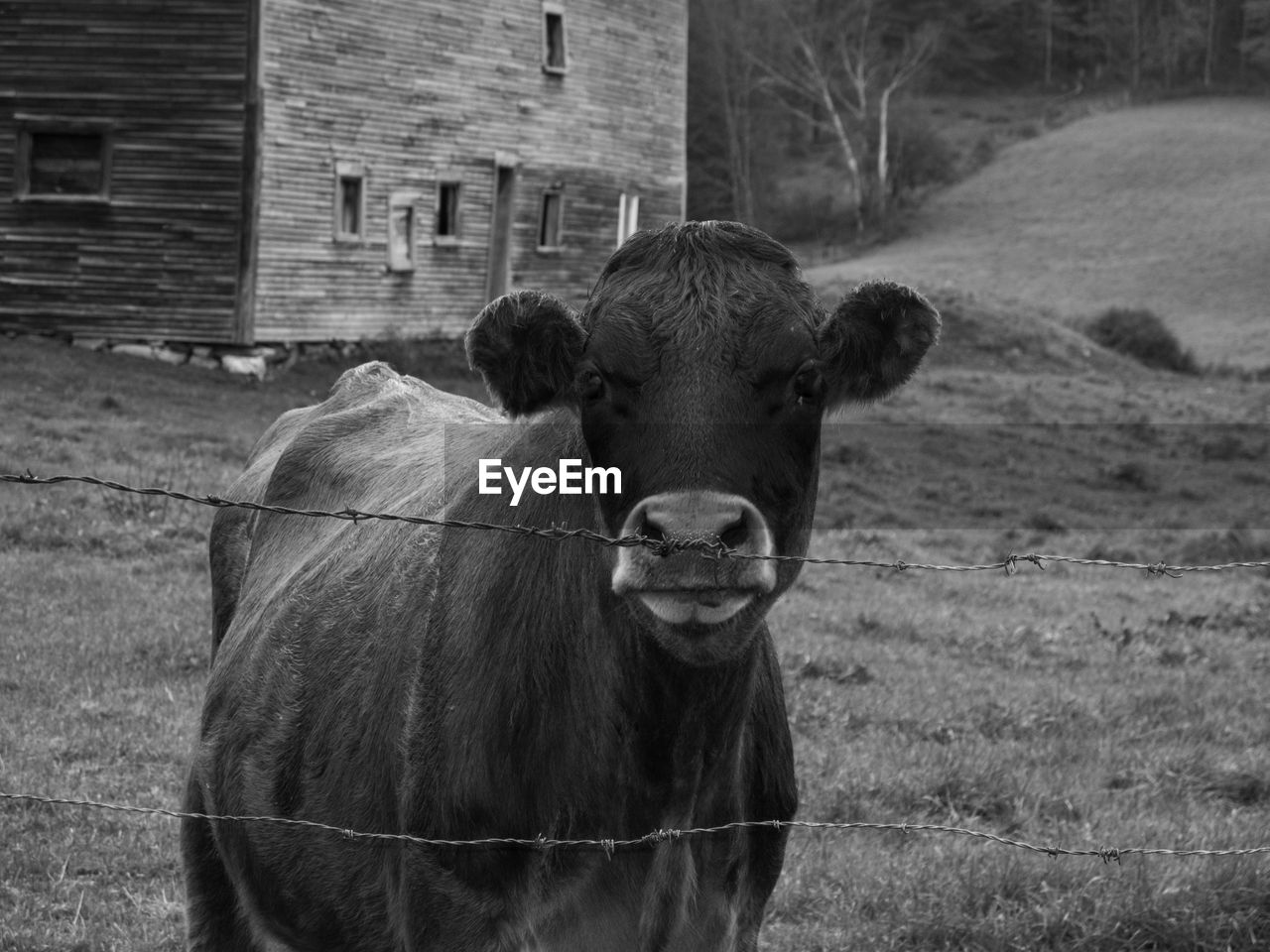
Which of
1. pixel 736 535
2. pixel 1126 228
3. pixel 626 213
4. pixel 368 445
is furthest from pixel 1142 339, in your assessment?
pixel 736 535

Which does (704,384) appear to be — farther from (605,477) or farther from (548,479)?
(548,479)

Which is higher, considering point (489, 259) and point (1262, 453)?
point (489, 259)

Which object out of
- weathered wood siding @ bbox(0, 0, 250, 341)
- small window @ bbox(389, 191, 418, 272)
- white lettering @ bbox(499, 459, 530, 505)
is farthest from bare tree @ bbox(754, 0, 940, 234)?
white lettering @ bbox(499, 459, 530, 505)

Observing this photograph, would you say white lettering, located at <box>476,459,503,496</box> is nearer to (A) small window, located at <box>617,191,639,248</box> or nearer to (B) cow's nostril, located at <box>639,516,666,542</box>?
(B) cow's nostril, located at <box>639,516,666,542</box>

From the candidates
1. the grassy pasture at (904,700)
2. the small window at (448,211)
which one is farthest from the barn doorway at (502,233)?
the grassy pasture at (904,700)

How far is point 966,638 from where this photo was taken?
35.6ft

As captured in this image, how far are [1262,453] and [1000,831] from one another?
1955 centimetres

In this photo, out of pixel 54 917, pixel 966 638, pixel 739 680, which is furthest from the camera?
pixel 966 638

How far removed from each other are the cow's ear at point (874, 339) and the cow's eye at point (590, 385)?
513mm

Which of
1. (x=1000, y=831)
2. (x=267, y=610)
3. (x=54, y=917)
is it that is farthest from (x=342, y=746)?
(x=1000, y=831)

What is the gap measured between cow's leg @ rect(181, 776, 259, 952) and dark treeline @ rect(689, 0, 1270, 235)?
54324 mm

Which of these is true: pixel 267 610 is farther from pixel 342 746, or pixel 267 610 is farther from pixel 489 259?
pixel 489 259

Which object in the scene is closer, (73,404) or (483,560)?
(483,560)

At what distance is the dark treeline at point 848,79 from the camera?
6100 cm
